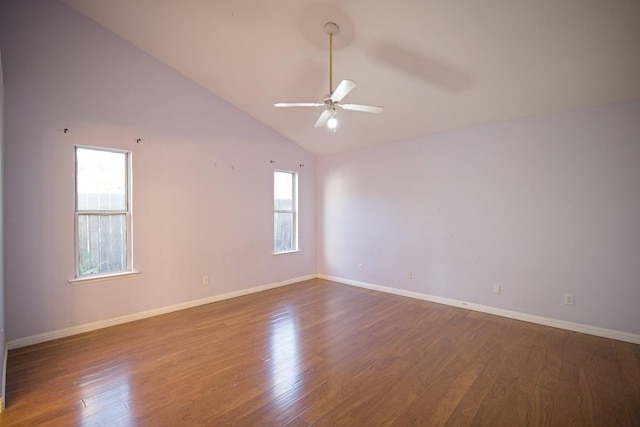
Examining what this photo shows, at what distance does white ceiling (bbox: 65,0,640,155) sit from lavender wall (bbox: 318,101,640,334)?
1.11 feet

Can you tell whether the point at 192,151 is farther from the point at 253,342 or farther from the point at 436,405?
the point at 436,405

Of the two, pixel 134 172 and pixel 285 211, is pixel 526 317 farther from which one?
pixel 134 172

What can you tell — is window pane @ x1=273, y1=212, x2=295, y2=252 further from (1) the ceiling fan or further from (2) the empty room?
(1) the ceiling fan

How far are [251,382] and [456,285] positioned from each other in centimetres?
321

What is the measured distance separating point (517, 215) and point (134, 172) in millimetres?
4904

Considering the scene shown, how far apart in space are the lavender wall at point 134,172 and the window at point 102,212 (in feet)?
0.38

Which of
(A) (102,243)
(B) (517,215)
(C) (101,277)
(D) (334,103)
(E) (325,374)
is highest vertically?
(D) (334,103)

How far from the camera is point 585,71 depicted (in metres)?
2.81

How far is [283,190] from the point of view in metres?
5.62

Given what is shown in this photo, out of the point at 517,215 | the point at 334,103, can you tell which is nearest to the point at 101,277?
the point at 334,103

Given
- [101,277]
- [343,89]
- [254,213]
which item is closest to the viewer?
[343,89]

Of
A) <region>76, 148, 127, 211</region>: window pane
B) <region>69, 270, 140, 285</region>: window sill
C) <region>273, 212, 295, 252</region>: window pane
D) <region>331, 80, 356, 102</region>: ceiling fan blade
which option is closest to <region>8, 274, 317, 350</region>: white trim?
<region>69, 270, 140, 285</region>: window sill

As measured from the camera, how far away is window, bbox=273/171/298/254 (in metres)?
5.46

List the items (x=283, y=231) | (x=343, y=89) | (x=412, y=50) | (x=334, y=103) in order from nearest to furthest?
(x=343, y=89), (x=334, y=103), (x=412, y=50), (x=283, y=231)
